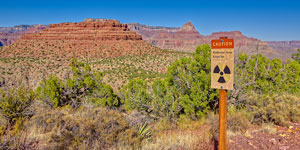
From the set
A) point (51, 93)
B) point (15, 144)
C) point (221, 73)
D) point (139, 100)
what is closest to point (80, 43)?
point (51, 93)

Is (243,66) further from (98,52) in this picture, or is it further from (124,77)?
(98,52)

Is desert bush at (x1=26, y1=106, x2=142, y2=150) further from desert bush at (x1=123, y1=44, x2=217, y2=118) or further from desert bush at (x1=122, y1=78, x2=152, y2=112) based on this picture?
desert bush at (x1=122, y1=78, x2=152, y2=112)

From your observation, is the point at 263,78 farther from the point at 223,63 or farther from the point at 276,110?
the point at 223,63

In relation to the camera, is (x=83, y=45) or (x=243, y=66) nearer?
(x=243, y=66)

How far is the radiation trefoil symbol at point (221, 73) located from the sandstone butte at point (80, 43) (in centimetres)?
4570

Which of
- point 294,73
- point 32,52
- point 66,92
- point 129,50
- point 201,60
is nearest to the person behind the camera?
point 201,60

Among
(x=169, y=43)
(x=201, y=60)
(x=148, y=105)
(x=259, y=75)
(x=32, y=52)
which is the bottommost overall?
(x=148, y=105)

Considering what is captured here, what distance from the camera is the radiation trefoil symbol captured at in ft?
8.45

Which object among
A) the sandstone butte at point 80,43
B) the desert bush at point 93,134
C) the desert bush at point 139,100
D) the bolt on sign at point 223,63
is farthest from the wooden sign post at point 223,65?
the sandstone butte at point 80,43

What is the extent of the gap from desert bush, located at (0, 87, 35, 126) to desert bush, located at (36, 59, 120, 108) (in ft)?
8.24

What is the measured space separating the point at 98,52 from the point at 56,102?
137ft

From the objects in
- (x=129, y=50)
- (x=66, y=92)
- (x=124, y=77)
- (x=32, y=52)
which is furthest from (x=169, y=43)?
(x=66, y=92)

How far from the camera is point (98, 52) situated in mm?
48438

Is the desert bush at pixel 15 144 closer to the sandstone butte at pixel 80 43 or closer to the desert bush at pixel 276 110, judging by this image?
the desert bush at pixel 276 110
